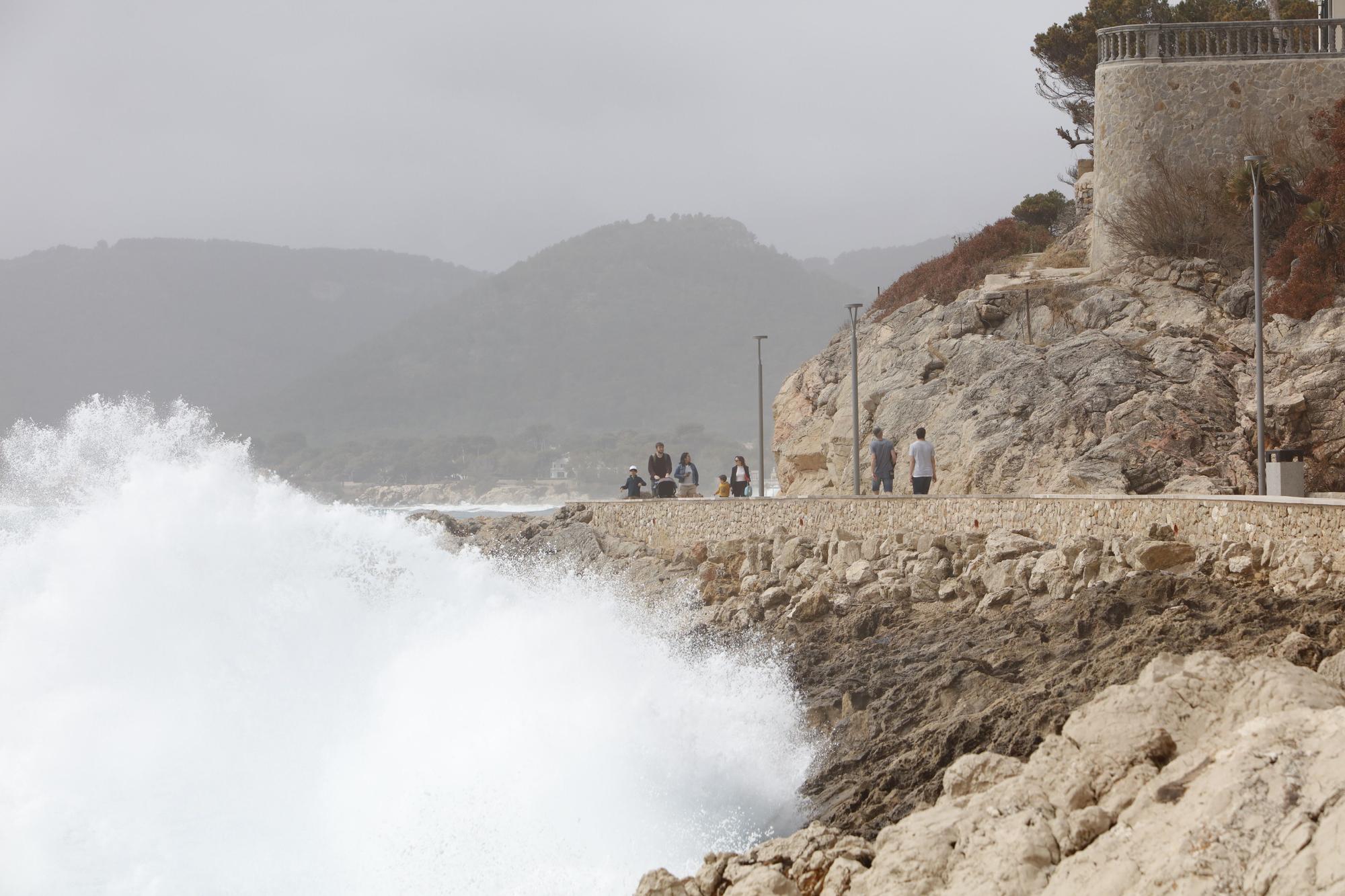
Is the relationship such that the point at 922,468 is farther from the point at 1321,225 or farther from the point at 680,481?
the point at 1321,225

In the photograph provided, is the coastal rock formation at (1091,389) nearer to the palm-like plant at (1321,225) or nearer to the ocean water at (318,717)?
the palm-like plant at (1321,225)

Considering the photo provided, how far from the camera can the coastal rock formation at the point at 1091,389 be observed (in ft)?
65.4

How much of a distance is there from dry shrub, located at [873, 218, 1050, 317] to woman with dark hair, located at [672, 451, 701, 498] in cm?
726

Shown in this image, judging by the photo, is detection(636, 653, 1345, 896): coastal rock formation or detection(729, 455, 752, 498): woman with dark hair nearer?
detection(636, 653, 1345, 896): coastal rock formation

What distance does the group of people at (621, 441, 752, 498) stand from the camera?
26094 mm

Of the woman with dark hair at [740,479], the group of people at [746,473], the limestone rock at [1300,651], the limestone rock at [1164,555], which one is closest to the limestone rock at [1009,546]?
the limestone rock at [1164,555]

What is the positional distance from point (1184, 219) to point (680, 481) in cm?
1149

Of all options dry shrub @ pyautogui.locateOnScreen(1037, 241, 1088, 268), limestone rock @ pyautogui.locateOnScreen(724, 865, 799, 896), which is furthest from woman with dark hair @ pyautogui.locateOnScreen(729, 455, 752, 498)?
limestone rock @ pyautogui.locateOnScreen(724, 865, 799, 896)

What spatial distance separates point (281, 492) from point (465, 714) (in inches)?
344

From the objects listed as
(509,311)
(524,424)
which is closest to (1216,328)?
(524,424)

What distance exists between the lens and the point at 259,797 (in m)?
14.0

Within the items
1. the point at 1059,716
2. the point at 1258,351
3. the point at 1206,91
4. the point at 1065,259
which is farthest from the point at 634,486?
the point at 1059,716

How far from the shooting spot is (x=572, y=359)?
178 metres

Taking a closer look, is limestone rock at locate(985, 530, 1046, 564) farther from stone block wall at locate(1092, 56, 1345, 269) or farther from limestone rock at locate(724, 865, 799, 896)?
stone block wall at locate(1092, 56, 1345, 269)
